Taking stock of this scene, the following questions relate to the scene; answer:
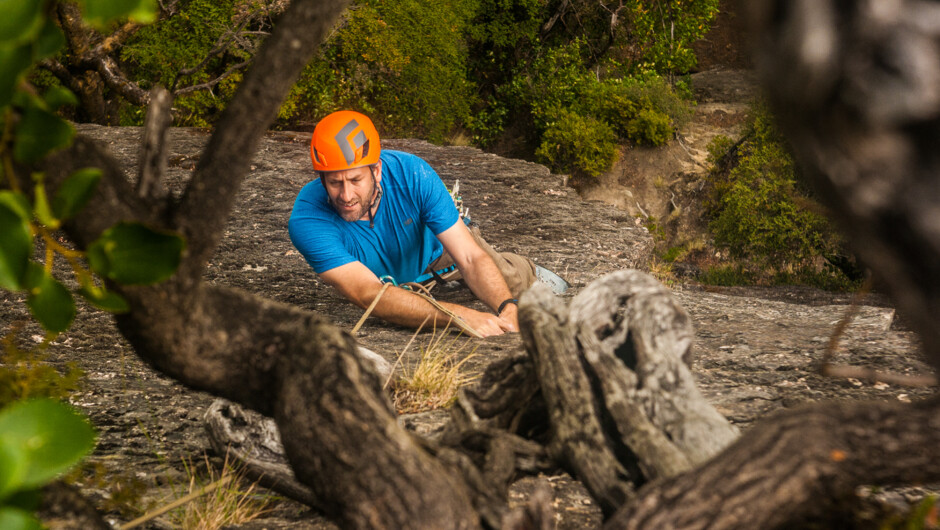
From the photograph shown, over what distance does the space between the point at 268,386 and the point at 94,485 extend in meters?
1.26

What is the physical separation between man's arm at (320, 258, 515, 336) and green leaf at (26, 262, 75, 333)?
326 centimetres

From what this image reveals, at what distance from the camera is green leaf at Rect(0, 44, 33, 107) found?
0.88m

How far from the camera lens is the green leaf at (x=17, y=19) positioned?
85 cm

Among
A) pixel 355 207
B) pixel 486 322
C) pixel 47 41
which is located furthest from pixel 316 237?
pixel 47 41

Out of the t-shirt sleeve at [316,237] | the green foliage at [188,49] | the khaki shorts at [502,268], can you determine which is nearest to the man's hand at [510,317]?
the khaki shorts at [502,268]

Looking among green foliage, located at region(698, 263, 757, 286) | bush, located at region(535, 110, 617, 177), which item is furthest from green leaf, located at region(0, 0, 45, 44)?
bush, located at region(535, 110, 617, 177)

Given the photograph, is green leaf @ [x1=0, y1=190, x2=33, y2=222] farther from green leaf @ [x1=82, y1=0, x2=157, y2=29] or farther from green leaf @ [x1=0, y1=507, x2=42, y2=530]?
green leaf @ [x1=0, y1=507, x2=42, y2=530]

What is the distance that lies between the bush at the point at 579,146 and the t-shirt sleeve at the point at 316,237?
33.4 ft

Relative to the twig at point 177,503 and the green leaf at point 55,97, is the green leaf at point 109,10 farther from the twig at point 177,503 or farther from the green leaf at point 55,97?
the twig at point 177,503

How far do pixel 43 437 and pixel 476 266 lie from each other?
12.4 feet

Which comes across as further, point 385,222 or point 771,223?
point 771,223

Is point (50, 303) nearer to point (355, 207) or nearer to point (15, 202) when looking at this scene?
point (15, 202)

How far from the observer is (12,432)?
0.88 m

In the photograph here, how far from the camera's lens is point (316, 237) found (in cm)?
436
